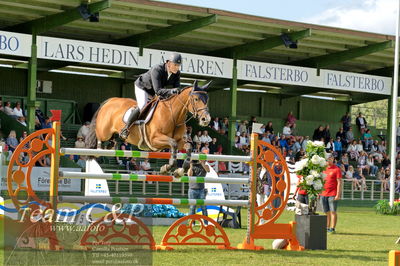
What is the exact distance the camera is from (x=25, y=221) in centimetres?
1003

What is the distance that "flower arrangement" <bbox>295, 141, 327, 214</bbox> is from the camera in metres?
12.4

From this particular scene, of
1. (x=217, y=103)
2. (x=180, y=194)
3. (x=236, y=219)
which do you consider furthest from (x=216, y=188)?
(x=217, y=103)

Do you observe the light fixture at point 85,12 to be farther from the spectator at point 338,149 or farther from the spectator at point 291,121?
the spectator at point 291,121

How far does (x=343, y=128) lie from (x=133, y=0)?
606 inches

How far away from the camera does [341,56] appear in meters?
30.0

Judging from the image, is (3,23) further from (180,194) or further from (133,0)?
(180,194)

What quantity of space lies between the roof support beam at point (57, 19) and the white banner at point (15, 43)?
50 cm

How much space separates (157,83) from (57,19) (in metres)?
13.2

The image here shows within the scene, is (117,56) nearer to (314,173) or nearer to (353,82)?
(353,82)

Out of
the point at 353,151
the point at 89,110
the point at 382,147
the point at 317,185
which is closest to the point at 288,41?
the point at 353,151

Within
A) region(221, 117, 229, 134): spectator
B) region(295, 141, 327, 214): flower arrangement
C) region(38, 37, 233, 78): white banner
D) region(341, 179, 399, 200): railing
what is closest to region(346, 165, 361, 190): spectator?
region(341, 179, 399, 200): railing

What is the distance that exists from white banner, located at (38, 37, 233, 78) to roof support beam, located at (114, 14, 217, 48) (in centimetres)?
43

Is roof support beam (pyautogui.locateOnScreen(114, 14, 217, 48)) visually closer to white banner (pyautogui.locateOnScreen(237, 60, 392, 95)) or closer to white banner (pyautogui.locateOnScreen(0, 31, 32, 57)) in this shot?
white banner (pyautogui.locateOnScreen(237, 60, 392, 95))

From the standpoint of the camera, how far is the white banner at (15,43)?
22.3 metres
